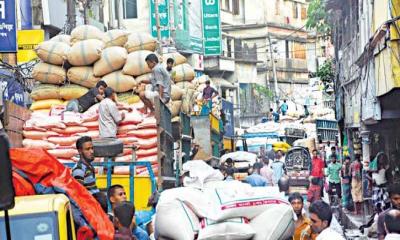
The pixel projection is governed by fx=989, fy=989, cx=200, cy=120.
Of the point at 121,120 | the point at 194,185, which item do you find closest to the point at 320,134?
the point at 121,120

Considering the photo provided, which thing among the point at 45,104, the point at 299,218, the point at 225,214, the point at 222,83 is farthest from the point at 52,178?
the point at 222,83

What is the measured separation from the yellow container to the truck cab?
4594mm

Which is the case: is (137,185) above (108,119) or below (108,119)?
below

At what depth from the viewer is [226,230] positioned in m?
7.33

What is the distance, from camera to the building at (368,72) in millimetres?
16031

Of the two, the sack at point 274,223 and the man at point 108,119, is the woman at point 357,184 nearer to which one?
the man at point 108,119

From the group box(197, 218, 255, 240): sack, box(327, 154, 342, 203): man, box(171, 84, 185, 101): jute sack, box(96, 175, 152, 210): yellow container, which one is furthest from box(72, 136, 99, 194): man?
box(327, 154, 342, 203): man

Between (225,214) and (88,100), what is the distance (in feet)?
22.7

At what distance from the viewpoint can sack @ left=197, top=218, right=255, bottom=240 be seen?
288 inches

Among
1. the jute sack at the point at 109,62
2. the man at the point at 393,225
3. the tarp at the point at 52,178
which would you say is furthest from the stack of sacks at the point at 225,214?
the jute sack at the point at 109,62

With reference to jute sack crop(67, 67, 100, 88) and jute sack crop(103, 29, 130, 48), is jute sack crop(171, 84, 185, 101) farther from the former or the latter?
jute sack crop(67, 67, 100, 88)

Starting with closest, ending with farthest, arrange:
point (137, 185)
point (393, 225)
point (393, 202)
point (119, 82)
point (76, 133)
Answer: point (393, 225)
point (393, 202)
point (137, 185)
point (76, 133)
point (119, 82)

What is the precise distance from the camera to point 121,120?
12805 mm

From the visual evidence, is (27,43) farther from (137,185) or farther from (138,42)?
(137,185)
